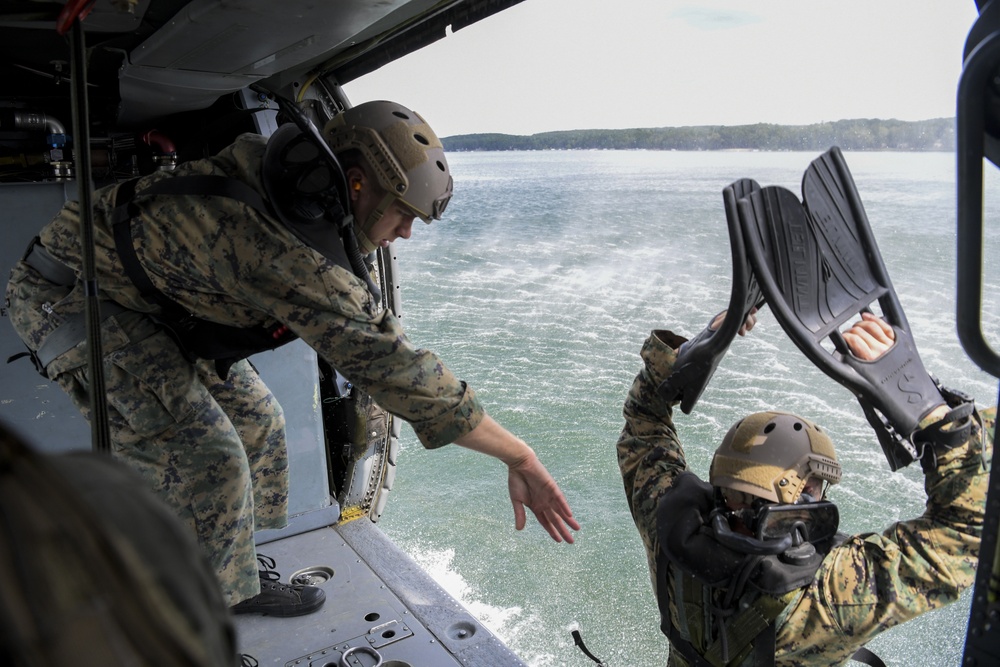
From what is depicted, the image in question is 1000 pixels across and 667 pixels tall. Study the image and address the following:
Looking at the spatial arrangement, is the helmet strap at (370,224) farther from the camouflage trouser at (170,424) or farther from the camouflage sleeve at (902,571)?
the camouflage sleeve at (902,571)

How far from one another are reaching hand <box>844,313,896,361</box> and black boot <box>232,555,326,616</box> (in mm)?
2185

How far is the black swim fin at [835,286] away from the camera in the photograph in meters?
1.44

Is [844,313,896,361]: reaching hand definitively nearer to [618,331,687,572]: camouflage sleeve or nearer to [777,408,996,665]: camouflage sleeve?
[777,408,996,665]: camouflage sleeve

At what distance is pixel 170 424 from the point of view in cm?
225

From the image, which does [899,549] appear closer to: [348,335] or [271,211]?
[348,335]

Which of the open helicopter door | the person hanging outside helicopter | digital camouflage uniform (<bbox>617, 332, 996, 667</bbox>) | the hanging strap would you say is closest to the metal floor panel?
the person hanging outside helicopter

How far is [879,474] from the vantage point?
7.96 metres

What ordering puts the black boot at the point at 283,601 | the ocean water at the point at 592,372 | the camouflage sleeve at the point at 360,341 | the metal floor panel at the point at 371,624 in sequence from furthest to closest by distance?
the ocean water at the point at 592,372
the black boot at the point at 283,601
the metal floor panel at the point at 371,624
the camouflage sleeve at the point at 360,341

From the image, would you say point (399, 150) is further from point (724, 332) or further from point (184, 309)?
point (724, 332)

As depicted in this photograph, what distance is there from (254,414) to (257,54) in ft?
3.72

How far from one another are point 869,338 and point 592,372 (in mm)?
10158

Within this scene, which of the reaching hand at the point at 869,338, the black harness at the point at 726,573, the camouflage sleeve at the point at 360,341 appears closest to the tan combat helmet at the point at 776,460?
the black harness at the point at 726,573

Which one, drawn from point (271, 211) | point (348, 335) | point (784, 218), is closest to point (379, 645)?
point (348, 335)

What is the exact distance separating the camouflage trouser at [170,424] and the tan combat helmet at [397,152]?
0.70 meters
